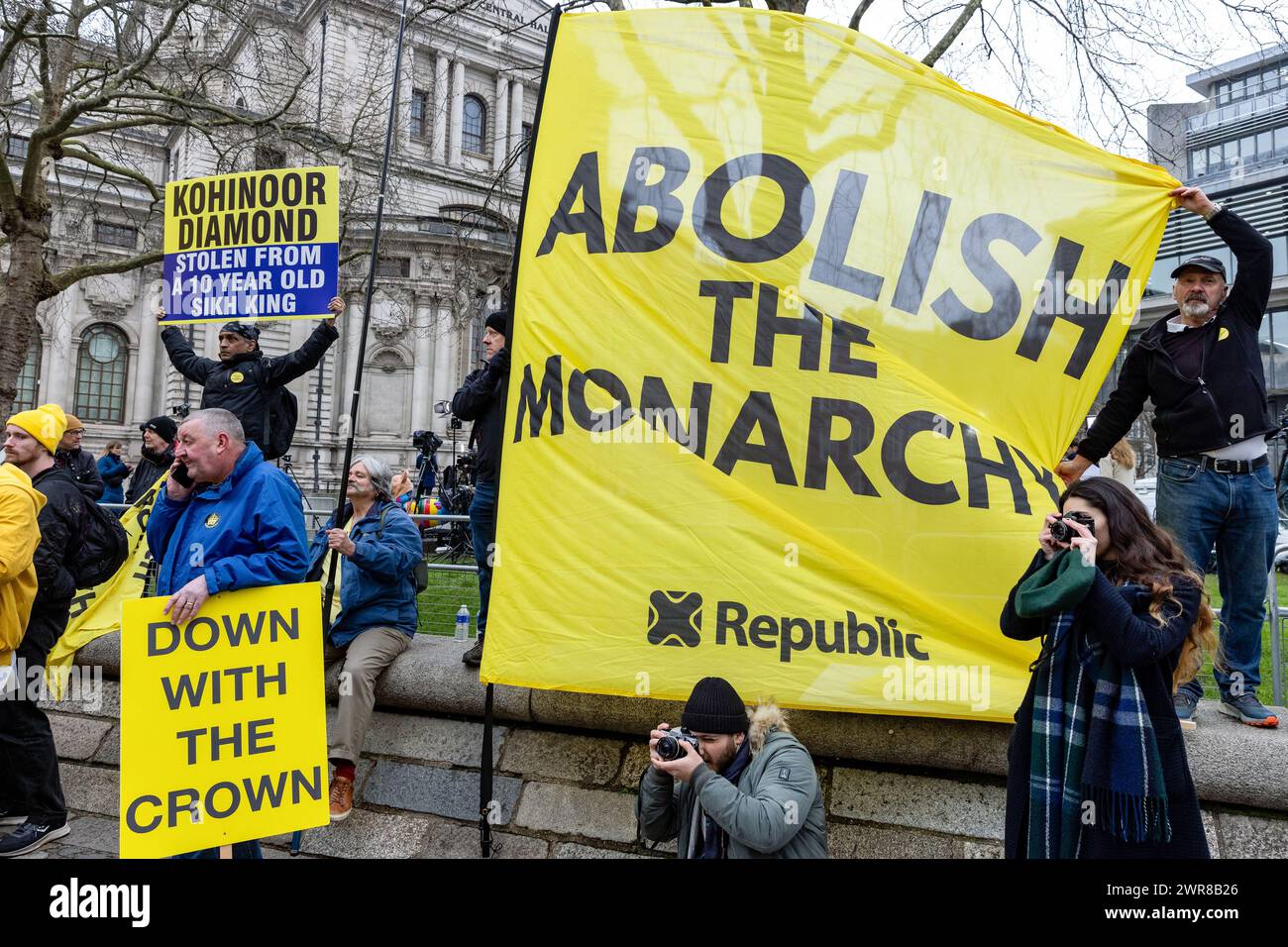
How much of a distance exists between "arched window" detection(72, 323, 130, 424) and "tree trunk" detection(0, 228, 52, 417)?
34.3 meters

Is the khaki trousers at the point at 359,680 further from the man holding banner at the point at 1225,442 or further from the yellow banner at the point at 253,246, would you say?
the man holding banner at the point at 1225,442

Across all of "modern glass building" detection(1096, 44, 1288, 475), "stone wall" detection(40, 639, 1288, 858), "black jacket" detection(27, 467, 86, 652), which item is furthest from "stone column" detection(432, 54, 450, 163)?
"stone wall" detection(40, 639, 1288, 858)

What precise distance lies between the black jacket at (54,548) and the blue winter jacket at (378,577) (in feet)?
3.83

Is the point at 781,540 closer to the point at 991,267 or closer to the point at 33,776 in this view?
the point at 991,267

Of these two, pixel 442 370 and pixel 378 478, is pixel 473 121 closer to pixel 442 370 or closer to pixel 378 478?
pixel 442 370

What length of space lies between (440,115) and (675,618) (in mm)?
49551

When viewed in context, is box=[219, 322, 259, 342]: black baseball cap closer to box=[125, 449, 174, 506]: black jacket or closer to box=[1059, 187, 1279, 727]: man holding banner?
box=[125, 449, 174, 506]: black jacket

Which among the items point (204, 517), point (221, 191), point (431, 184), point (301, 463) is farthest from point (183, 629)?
point (431, 184)

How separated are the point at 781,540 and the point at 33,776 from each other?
3936mm

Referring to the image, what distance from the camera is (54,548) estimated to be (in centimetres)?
471

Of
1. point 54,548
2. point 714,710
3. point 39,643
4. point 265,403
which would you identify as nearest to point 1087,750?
→ point 714,710

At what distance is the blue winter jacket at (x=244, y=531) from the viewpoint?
3.82 meters

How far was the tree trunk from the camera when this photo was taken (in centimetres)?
1364

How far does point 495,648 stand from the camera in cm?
381
